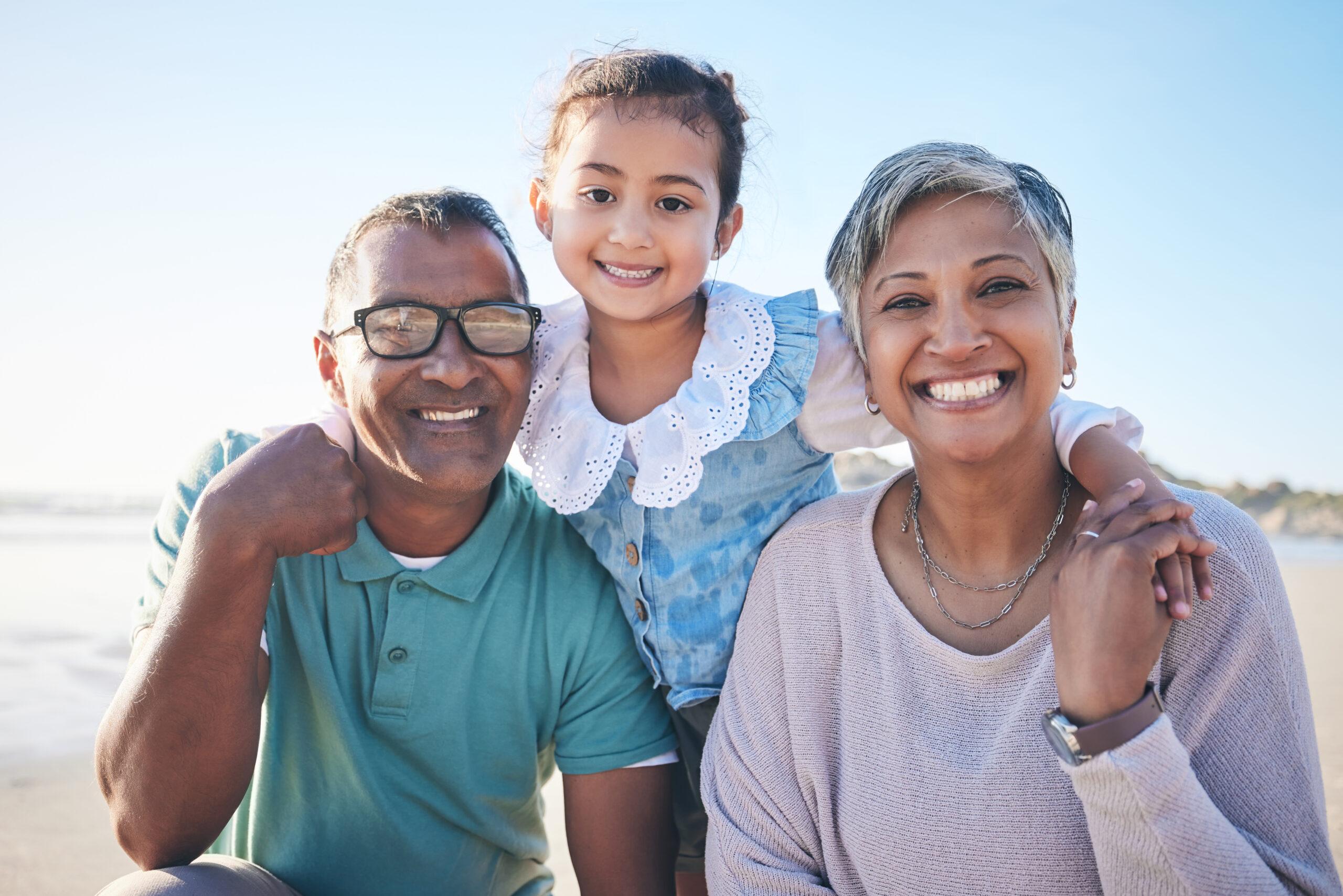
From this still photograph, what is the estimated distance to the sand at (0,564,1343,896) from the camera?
3.84m

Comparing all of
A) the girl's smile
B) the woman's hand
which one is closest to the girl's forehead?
the girl's smile

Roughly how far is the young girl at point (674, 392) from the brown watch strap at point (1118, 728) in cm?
127

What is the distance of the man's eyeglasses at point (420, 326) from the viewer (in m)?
2.79

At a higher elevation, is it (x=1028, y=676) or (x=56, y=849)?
(x=1028, y=676)

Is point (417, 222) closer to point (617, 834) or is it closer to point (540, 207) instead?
point (540, 207)

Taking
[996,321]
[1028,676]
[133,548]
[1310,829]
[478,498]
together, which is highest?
[996,321]

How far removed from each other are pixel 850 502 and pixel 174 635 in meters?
1.84

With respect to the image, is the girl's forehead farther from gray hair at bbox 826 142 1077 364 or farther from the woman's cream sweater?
the woman's cream sweater

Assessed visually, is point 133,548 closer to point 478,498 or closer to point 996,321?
point 478,498

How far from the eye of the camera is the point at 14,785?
450 centimetres

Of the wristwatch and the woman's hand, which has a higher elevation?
the woman's hand

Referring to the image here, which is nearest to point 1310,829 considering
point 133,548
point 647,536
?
point 647,536

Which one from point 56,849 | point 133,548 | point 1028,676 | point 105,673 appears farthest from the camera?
point 133,548

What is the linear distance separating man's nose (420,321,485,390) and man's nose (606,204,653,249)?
1.99 ft
